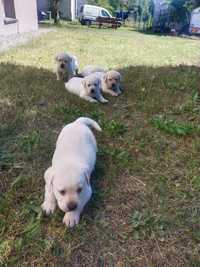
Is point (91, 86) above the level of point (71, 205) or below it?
below

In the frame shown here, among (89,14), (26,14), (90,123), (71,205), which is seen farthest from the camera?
(89,14)

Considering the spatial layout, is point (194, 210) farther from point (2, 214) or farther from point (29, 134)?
point (29, 134)

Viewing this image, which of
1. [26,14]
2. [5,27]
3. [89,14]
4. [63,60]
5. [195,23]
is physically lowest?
[89,14]

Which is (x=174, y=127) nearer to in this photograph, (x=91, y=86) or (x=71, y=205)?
(x=91, y=86)

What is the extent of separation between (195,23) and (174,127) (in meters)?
18.7

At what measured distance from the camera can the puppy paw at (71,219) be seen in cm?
206

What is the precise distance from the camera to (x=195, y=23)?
65.6 ft

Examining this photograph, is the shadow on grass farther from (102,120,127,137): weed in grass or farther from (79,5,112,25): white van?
(79,5,112,25): white van

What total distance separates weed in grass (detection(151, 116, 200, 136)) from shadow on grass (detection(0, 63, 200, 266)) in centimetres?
5

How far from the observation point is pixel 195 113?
383cm

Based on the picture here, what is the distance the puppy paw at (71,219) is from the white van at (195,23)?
65.6 ft

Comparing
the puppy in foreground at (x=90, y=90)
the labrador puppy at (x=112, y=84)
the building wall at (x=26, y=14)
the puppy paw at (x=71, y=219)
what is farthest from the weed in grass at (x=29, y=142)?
the building wall at (x=26, y=14)

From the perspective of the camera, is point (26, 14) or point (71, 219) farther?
point (26, 14)

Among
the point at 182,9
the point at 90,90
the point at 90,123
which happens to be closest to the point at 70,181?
the point at 90,123
